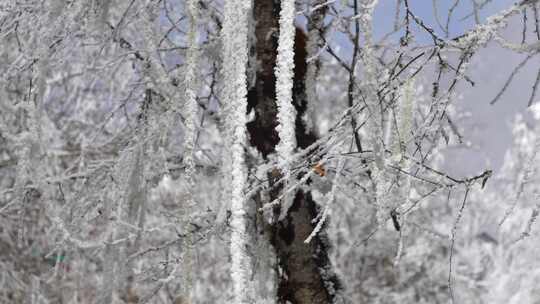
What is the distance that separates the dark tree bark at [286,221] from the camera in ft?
7.14

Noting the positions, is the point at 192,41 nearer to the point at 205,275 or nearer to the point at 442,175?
the point at 442,175

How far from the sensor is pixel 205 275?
7.88m

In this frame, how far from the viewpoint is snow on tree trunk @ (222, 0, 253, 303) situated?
1091 millimetres

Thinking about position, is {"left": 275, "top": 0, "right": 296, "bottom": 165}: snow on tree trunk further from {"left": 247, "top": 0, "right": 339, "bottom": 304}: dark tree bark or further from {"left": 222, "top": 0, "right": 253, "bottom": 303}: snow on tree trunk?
{"left": 247, "top": 0, "right": 339, "bottom": 304}: dark tree bark

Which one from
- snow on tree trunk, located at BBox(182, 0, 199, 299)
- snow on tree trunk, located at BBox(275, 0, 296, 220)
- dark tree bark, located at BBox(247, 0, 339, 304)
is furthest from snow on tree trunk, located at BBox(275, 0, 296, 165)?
dark tree bark, located at BBox(247, 0, 339, 304)

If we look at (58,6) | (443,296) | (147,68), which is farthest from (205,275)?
(58,6)

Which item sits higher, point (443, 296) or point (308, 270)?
point (443, 296)

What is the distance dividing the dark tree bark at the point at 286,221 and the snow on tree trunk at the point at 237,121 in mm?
942

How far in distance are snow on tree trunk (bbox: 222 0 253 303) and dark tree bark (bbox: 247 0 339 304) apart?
0.94m

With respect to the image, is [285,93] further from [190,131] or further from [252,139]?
[252,139]

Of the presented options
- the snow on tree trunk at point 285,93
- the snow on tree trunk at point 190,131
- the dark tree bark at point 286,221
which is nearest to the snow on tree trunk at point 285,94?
the snow on tree trunk at point 285,93

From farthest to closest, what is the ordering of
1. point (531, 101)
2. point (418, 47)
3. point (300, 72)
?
point (300, 72), point (418, 47), point (531, 101)

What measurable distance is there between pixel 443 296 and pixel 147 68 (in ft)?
21.2

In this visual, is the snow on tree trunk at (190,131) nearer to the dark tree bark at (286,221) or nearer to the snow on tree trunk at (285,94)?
the snow on tree trunk at (285,94)
